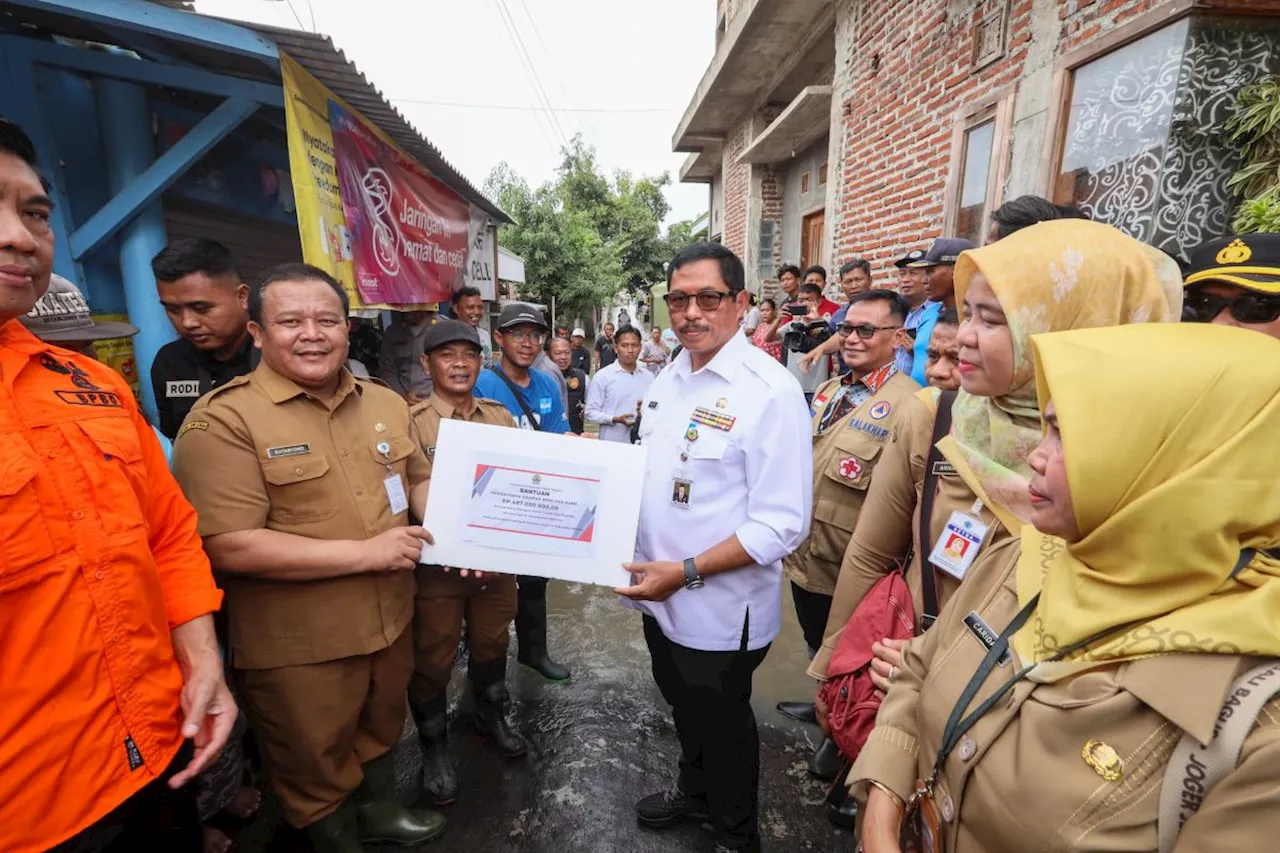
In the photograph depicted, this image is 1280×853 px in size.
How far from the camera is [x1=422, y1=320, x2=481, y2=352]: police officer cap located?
269cm

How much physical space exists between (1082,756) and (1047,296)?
3.20 ft

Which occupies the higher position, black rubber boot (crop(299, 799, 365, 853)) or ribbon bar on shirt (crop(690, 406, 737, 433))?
ribbon bar on shirt (crop(690, 406, 737, 433))

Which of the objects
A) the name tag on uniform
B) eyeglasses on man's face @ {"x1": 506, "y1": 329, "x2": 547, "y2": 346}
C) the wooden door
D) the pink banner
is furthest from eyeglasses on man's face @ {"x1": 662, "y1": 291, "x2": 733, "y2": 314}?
the wooden door

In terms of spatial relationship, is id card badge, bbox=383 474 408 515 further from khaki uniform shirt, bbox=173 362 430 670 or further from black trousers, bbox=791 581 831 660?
black trousers, bbox=791 581 831 660

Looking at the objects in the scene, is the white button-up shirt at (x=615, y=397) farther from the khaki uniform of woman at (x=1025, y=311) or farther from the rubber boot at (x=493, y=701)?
the khaki uniform of woman at (x=1025, y=311)

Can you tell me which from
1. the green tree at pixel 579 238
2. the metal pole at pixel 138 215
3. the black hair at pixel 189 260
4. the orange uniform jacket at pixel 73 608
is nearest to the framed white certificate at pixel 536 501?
the orange uniform jacket at pixel 73 608

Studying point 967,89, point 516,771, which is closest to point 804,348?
point 967,89

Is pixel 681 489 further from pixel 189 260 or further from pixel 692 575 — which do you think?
pixel 189 260

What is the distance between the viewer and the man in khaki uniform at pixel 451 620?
2479mm

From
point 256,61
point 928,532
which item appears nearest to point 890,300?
point 928,532

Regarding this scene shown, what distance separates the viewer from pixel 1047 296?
132 cm

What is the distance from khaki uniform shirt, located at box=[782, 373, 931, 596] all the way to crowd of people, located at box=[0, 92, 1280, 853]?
15 millimetres

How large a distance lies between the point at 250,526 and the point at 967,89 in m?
5.62

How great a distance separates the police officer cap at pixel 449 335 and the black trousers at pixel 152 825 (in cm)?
176
